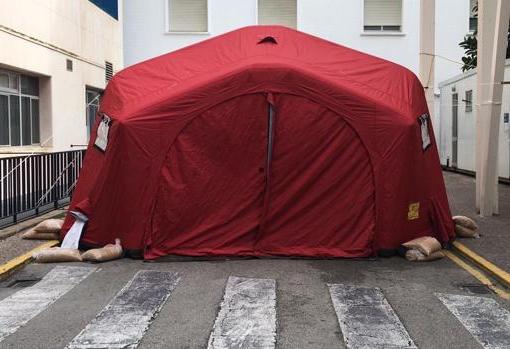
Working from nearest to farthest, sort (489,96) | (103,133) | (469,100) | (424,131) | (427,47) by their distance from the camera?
(103,133) < (424,131) < (489,96) < (427,47) < (469,100)

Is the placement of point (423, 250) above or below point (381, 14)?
below

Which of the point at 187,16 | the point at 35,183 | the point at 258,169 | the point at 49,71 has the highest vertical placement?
the point at 187,16

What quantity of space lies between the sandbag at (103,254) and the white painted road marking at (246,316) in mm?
1893

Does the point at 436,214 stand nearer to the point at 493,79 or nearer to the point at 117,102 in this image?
the point at 493,79

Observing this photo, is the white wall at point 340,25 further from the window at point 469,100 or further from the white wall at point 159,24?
the window at point 469,100

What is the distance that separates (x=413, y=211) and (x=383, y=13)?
1876cm

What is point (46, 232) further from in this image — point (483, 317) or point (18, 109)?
point (18, 109)

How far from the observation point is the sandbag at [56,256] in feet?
26.4

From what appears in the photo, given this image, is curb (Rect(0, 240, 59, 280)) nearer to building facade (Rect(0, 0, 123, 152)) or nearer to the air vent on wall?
building facade (Rect(0, 0, 123, 152))

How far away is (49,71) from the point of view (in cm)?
1592

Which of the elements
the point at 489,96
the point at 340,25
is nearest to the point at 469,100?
the point at 489,96

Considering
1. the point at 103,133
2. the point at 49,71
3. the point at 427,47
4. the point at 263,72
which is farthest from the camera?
the point at 49,71

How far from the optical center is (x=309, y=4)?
25.4m

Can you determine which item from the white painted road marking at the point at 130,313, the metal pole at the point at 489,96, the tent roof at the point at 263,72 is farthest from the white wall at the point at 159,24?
the white painted road marking at the point at 130,313
